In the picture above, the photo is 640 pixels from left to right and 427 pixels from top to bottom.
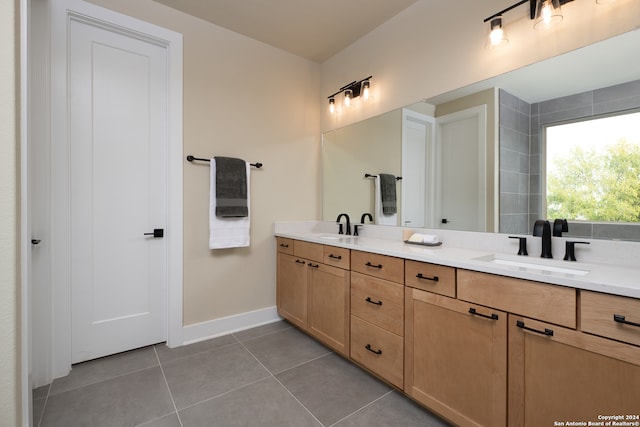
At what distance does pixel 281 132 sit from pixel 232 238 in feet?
3.87

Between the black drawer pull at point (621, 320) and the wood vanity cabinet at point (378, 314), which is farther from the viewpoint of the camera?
the wood vanity cabinet at point (378, 314)

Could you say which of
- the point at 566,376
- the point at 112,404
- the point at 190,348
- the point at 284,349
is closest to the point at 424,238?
the point at 566,376

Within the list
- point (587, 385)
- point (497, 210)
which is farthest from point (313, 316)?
point (587, 385)

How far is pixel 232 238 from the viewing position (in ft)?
8.38

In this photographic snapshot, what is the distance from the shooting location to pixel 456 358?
1.37 meters

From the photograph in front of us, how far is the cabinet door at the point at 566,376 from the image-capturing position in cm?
94

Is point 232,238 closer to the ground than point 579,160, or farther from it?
closer to the ground

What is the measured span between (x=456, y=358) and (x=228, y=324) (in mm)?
1957

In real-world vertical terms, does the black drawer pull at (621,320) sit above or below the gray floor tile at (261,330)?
above

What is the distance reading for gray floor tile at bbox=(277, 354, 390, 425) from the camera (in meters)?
1.62

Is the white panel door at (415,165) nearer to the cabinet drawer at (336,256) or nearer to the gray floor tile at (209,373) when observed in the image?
the cabinet drawer at (336,256)

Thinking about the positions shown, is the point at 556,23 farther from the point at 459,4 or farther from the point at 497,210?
the point at 497,210

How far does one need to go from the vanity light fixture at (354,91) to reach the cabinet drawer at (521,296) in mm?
1891

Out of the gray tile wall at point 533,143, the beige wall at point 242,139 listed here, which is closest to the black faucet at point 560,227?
the gray tile wall at point 533,143
